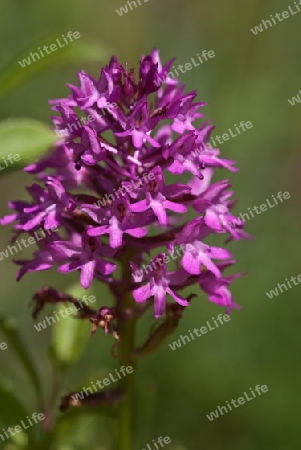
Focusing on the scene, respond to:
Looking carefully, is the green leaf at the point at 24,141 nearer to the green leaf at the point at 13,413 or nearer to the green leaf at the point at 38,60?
the green leaf at the point at 38,60

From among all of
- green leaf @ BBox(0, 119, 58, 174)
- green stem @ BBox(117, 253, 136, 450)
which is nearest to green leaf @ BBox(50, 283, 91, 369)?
green stem @ BBox(117, 253, 136, 450)

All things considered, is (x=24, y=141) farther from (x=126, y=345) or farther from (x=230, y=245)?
(x=230, y=245)

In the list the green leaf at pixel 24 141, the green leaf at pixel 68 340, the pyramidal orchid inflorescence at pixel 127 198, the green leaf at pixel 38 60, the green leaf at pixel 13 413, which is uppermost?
the green leaf at pixel 38 60

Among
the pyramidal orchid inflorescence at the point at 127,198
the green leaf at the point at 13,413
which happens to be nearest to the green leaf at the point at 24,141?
the pyramidal orchid inflorescence at the point at 127,198

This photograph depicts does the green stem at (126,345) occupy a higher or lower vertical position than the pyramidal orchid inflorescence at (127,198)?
lower

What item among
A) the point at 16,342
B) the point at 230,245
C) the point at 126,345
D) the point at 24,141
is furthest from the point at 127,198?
the point at 230,245

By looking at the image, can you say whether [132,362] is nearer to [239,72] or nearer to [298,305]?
[298,305]
